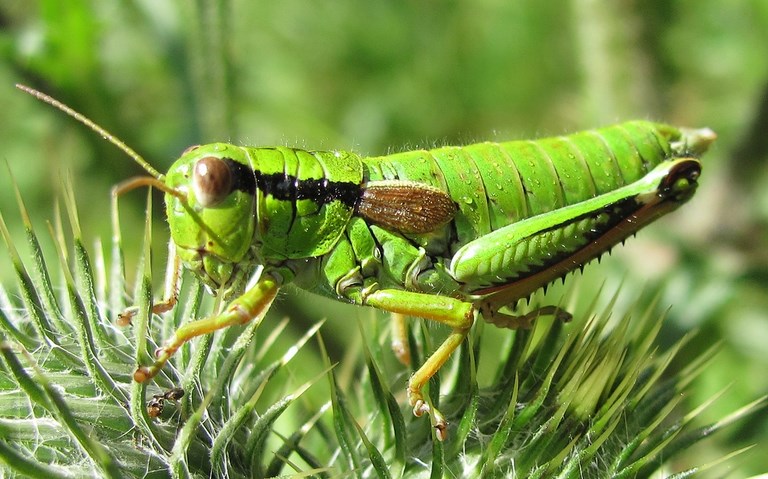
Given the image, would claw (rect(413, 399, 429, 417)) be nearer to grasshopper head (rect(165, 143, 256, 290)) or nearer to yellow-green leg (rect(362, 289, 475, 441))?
yellow-green leg (rect(362, 289, 475, 441))

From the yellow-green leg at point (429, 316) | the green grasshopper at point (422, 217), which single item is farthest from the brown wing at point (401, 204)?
the yellow-green leg at point (429, 316)

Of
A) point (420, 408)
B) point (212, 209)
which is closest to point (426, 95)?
point (212, 209)

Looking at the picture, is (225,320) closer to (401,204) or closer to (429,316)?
(429,316)

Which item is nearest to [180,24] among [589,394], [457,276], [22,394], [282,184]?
[282,184]

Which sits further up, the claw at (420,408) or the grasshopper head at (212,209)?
the grasshopper head at (212,209)

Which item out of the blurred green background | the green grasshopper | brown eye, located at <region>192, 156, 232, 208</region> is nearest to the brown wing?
the green grasshopper

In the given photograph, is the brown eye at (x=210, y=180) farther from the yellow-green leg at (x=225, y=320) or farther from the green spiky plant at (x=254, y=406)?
the yellow-green leg at (x=225, y=320)
